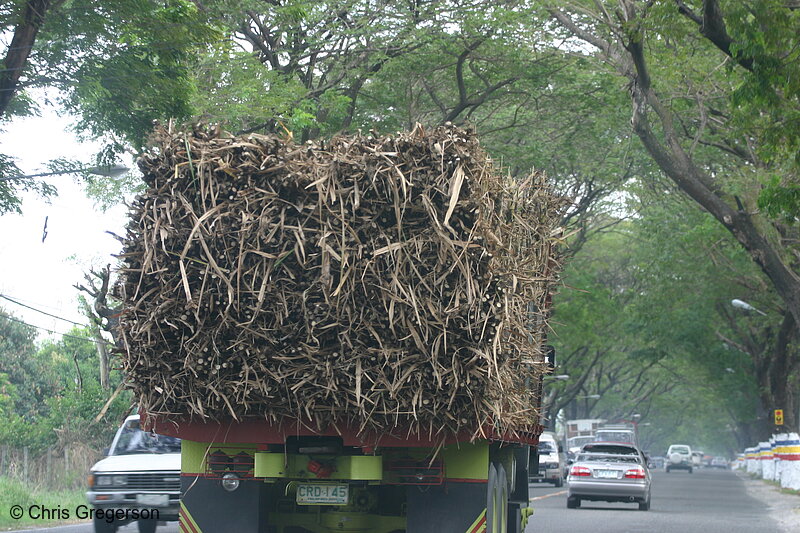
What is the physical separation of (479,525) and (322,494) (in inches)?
47.0

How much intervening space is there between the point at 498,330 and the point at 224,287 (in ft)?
6.21

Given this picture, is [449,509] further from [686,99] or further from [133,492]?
[686,99]

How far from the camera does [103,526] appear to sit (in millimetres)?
11531

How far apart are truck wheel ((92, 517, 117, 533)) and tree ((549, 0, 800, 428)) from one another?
11.1 m

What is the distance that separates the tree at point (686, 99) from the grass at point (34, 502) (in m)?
12.0

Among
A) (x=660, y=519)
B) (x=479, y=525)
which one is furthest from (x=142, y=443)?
(x=660, y=519)

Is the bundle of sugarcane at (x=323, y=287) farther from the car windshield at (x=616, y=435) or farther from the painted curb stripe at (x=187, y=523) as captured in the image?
the car windshield at (x=616, y=435)

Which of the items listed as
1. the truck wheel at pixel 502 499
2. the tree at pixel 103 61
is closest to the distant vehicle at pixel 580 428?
the tree at pixel 103 61

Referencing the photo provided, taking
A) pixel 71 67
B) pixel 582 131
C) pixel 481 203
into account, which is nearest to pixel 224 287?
pixel 481 203

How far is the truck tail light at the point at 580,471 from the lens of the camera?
21.0 metres

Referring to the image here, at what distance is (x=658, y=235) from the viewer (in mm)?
36125

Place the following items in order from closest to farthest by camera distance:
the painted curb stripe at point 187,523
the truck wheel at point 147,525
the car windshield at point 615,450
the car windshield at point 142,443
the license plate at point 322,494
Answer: the license plate at point 322,494 → the painted curb stripe at point 187,523 → the truck wheel at point 147,525 → the car windshield at point 142,443 → the car windshield at point 615,450

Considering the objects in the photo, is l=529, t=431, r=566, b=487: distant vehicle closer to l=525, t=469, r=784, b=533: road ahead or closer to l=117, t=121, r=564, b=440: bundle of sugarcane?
l=525, t=469, r=784, b=533: road ahead

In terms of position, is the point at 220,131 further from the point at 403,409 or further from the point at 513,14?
the point at 513,14
